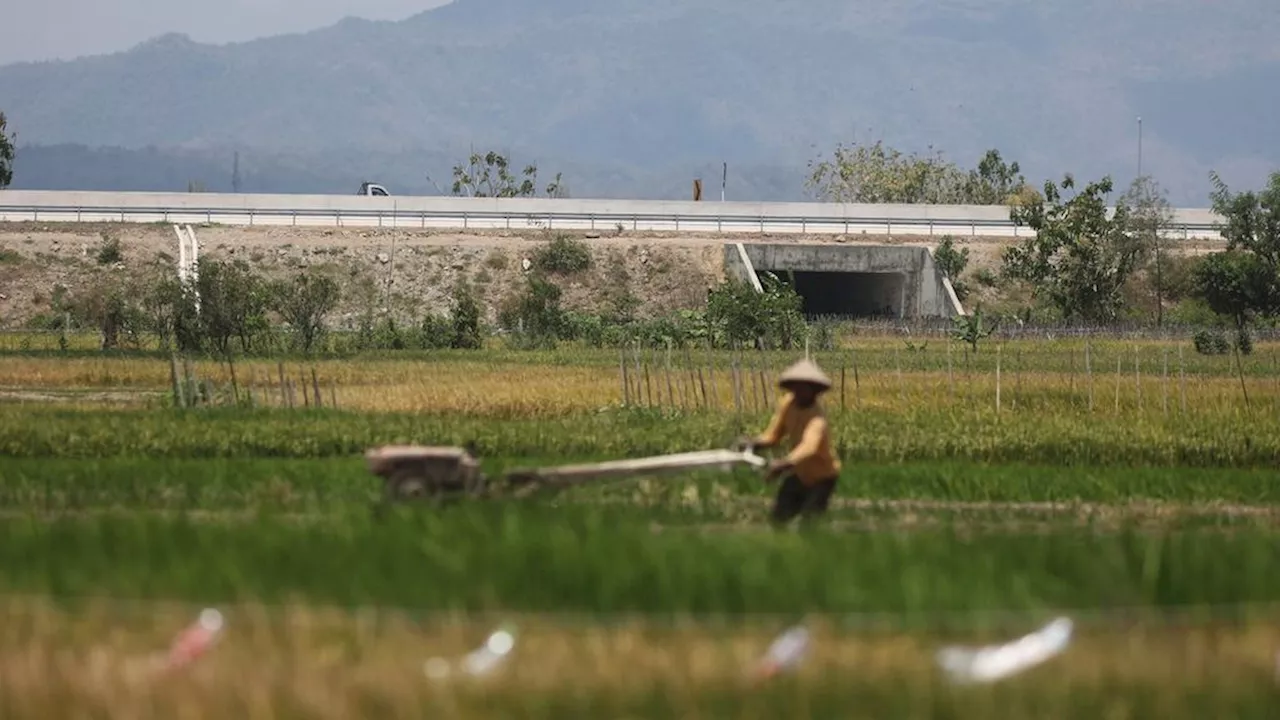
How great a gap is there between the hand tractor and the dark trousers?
42 cm

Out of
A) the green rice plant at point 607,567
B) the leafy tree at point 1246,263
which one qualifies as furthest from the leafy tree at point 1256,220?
the green rice plant at point 607,567

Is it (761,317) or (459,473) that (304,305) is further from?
(459,473)

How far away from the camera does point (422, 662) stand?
8930 millimetres

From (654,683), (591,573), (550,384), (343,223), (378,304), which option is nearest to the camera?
(654,683)

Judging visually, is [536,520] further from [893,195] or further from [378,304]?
[893,195]

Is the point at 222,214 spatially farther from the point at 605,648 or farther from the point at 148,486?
the point at 605,648

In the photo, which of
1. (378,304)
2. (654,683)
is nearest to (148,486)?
(654,683)

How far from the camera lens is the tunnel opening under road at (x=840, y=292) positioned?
213 ft

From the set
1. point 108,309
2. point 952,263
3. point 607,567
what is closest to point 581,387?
point 108,309

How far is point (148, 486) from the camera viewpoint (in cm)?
1652

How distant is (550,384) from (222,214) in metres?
39.7

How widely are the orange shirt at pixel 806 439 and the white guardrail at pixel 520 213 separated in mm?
54593

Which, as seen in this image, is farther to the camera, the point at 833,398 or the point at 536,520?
the point at 833,398

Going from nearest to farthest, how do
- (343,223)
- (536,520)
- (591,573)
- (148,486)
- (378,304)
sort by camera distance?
1. (591,573)
2. (536,520)
3. (148,486)
4. (378,304)
5. (343,223)
